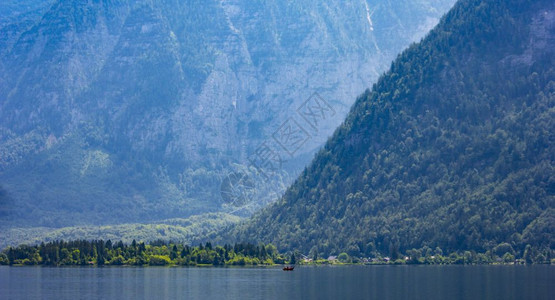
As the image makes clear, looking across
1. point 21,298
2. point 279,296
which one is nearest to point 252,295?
point 279,296

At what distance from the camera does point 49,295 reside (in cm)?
18600

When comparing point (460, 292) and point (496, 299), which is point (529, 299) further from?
point (460, 292)

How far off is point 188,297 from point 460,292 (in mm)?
50806

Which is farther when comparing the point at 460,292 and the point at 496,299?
the point at 460,292

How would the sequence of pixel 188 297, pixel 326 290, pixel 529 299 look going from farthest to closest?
pixel 326 290, pixel 188 297, pixel 529 299

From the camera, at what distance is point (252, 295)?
7308 inches

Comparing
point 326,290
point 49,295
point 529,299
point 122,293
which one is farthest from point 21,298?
point 529,299

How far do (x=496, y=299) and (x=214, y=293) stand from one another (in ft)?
179

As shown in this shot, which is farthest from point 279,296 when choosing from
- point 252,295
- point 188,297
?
point 188,297

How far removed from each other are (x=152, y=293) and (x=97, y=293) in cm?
1055

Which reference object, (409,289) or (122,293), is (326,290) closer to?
(409,289)

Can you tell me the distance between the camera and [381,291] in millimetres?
190875

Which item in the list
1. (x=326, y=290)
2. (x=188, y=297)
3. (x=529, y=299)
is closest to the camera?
(x=529, y=299)

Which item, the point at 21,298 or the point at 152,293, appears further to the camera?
the point at 152,293
